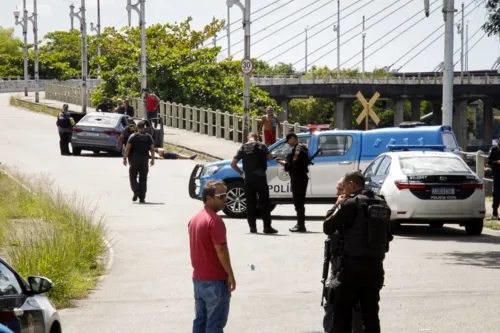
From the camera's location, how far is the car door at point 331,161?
22.7 m

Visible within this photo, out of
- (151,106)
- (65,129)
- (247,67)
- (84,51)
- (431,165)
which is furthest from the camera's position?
(84,51)

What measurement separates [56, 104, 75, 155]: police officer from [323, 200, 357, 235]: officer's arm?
28946 mm

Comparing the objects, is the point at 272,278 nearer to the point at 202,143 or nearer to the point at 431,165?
the point at 431,165

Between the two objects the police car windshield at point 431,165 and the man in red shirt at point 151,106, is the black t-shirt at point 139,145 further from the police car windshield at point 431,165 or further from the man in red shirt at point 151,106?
the man in red shirt at point 151,106

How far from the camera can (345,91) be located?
5153 inches

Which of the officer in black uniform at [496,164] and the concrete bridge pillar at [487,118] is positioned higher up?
the officer in black uniform at [496,164]

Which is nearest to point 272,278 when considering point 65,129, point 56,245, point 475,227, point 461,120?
point 56,245

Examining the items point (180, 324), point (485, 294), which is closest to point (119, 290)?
point (180, 324)

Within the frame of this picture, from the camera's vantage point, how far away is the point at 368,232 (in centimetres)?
934

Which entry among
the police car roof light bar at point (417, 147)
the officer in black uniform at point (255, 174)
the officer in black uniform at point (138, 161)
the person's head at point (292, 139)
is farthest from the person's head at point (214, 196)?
the officer in black uniform at point (138, 161)

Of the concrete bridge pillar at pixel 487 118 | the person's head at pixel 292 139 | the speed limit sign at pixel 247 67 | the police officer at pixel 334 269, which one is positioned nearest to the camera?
the police officer at pixel 334 269

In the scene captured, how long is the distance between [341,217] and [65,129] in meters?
29.1

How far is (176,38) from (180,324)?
63683mm

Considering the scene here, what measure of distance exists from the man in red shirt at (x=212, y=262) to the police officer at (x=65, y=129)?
28766mm
